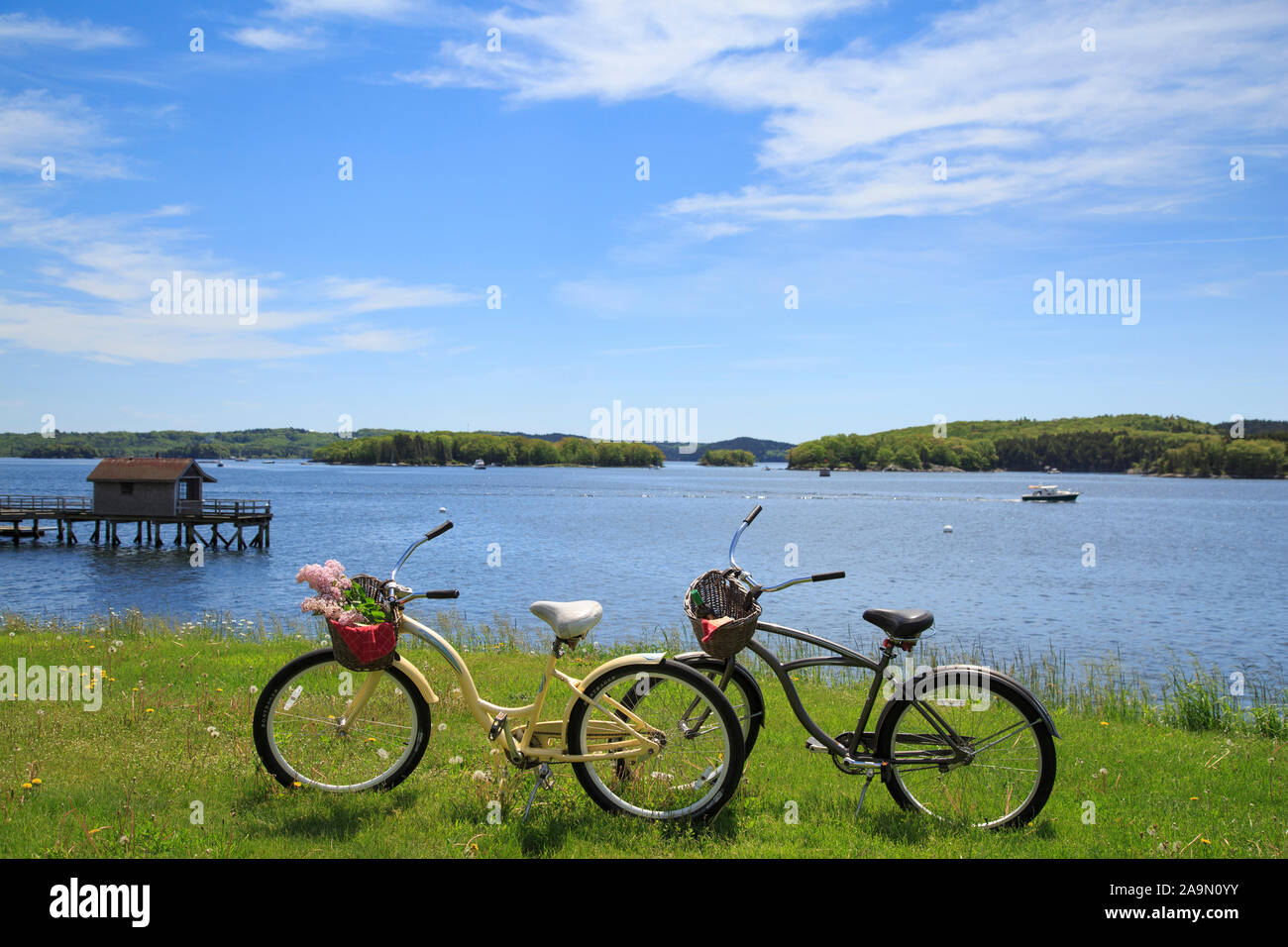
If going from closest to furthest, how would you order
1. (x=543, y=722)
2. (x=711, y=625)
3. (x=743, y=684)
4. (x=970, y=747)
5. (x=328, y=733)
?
(x=711, y=625) < (x=543, y=722) < (x=970, y=747) < (x=743, y=684) < (x=328, y=733)

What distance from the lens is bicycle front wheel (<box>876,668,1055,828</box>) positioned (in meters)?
4.93

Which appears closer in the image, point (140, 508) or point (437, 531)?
point (437, 531)

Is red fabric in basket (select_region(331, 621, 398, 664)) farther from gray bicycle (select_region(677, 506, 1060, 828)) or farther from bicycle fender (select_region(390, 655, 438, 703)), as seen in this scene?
gray bicycle (select_region(677, 506, 1060, 828))

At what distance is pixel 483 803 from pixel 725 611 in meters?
1.89

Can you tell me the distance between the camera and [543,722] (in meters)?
4.95

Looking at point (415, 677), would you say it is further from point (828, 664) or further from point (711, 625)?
point (828, 664)

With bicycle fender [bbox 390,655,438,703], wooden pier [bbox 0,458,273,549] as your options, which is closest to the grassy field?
bicycle fender [bbox 390,655,438,703]

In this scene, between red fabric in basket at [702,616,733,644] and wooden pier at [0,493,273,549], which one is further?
wooden pier at [0,493,273,549]

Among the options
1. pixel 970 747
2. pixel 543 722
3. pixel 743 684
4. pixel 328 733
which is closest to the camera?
pixel 543 722

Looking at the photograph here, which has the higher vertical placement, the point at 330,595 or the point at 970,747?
the point at 330,595

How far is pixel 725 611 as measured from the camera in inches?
196

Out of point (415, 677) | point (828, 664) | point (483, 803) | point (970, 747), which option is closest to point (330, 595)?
point (415, 677)

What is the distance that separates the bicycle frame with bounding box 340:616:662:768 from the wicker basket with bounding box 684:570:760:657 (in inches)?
12.7

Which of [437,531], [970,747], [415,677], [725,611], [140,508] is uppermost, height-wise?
[437,531]
